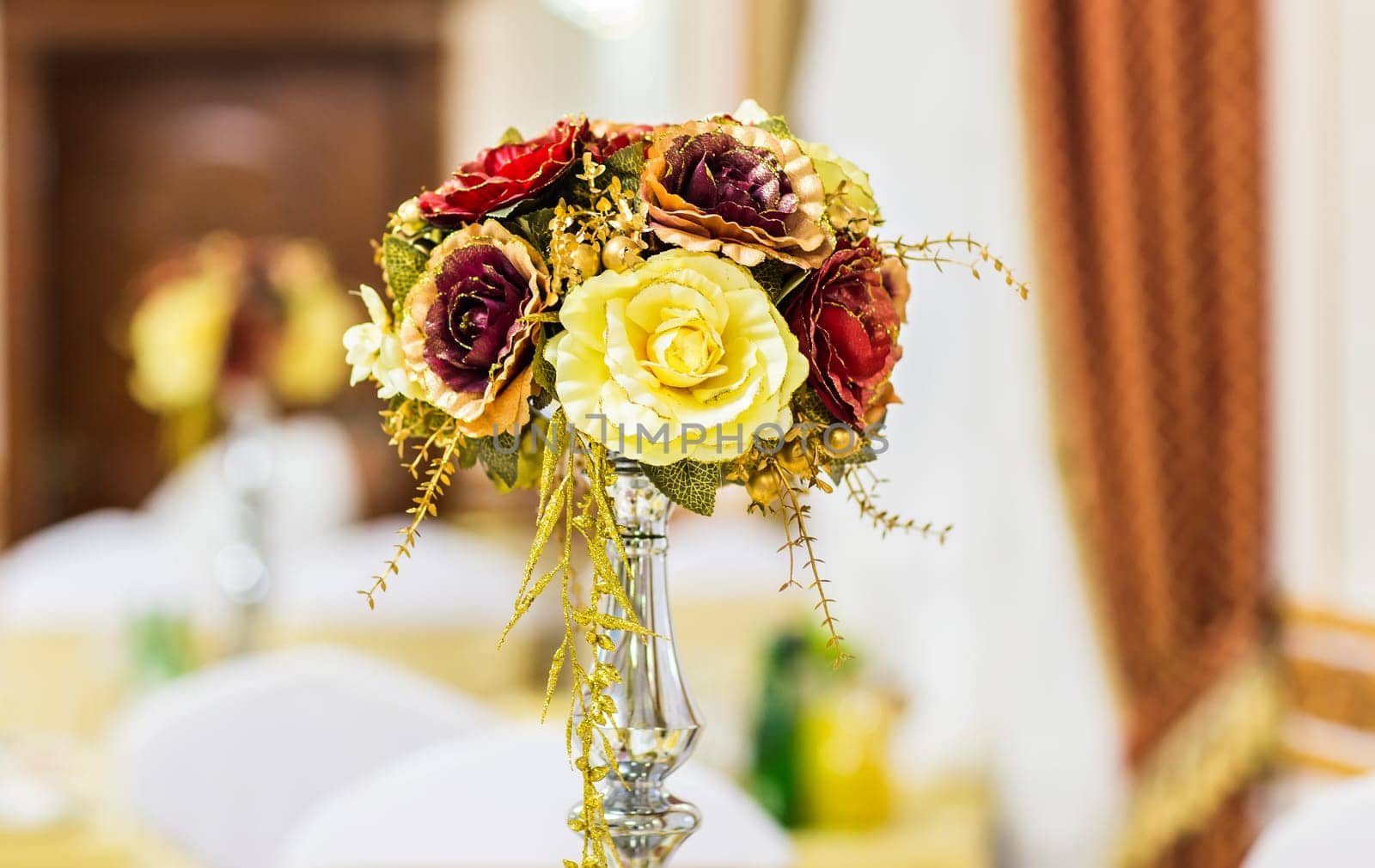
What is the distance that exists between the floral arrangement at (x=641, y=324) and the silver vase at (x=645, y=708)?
0.06m

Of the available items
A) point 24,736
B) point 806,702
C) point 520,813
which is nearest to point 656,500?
point 520,813

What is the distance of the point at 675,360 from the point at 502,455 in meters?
0.16

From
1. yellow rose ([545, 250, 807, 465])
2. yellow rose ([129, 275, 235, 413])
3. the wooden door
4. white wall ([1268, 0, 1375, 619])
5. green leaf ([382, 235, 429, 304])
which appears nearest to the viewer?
yellow rose ([545, 250, 807, 465])

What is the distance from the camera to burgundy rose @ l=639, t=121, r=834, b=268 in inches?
27.4

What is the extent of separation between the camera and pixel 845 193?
2.55 feet

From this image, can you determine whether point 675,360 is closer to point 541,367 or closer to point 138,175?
point 541,367

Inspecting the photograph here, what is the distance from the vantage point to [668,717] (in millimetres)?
804

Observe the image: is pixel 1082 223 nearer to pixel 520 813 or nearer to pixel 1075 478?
pixel 1075 478

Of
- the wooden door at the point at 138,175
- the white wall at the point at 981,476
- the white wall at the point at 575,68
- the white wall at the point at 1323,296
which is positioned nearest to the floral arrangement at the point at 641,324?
the white wall at the point at 981,476

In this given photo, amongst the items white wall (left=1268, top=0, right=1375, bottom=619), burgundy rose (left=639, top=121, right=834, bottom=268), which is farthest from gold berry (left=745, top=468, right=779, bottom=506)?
white wall (left=1268, top=0, right=1375, bottom=619)

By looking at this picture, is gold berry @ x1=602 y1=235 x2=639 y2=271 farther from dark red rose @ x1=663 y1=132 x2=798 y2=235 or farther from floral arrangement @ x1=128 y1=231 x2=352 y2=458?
floral arrangement @ x1=128 y1=231 x2=352 y2=458

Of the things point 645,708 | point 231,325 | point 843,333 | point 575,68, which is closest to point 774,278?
point 843,333

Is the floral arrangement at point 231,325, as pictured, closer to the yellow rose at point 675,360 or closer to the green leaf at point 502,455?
the green leaf at point 502,455

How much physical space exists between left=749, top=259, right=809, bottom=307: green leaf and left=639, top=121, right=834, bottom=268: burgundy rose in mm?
14
